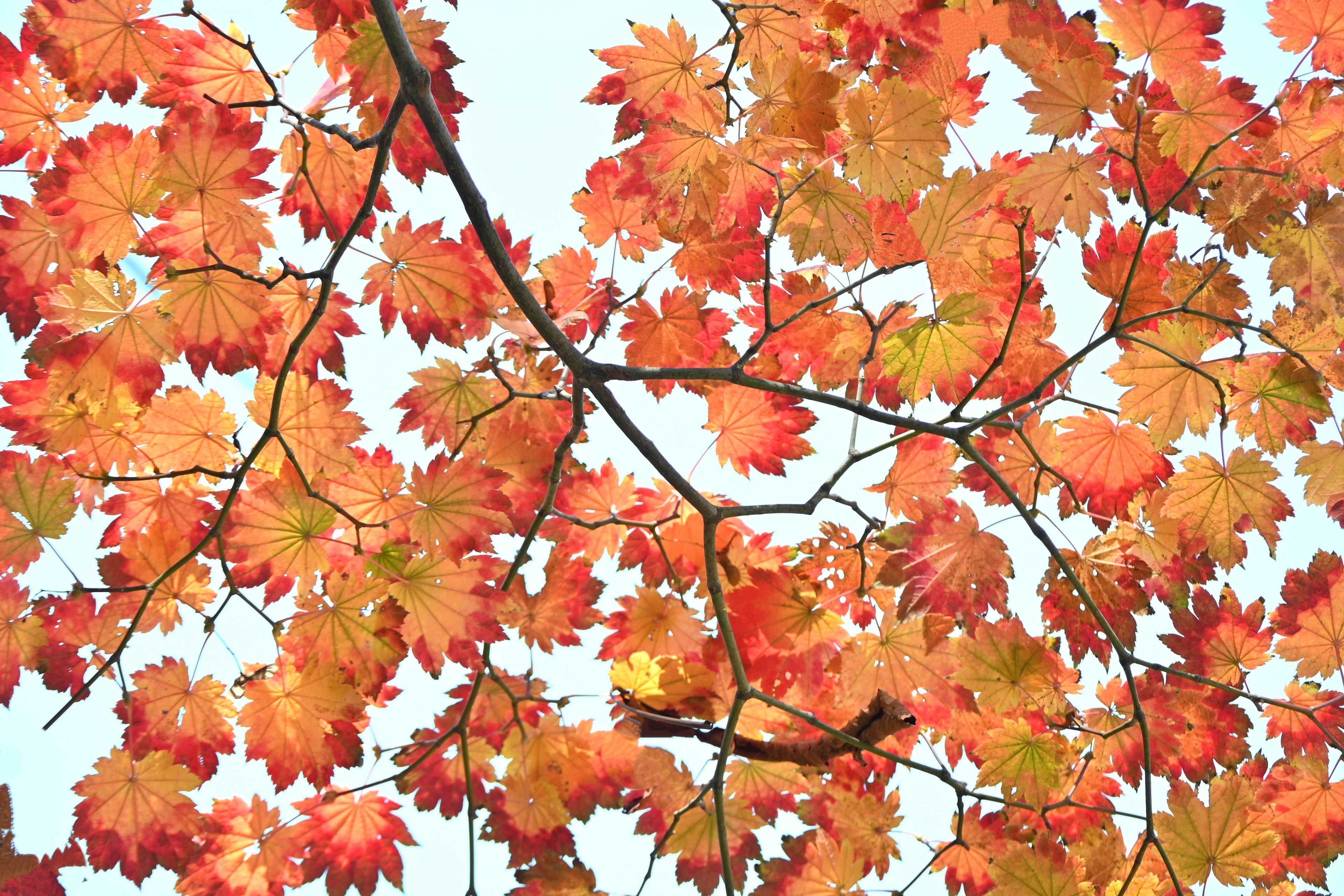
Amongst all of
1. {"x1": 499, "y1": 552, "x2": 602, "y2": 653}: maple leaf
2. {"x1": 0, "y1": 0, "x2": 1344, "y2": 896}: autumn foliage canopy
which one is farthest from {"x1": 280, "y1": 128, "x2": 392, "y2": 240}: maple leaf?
{"x1": 499, "y1": 552, "x2": 602, "y2": 653}: maple leaf

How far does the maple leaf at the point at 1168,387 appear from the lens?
168cm

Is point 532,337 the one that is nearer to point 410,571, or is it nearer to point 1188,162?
point 410,571

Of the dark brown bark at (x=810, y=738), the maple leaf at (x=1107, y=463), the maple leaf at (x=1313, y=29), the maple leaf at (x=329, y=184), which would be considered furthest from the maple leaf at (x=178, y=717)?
the maple leaf at (x=1313, y=29)

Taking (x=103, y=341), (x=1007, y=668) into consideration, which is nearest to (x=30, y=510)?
(x=103, y=341)

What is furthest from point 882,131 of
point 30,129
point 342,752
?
point 30,129

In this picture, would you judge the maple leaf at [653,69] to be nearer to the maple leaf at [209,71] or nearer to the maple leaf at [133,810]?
the maple leaf at [209,71]

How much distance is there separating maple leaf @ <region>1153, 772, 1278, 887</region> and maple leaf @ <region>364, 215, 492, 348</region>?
5.26ft

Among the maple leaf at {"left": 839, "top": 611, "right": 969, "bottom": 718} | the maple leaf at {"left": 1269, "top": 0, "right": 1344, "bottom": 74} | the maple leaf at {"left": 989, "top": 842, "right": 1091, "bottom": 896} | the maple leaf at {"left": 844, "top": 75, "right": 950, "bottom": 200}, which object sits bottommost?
the maple leaf at {"left": 989, "top": 842, "right": 1091, "bottom": 896}

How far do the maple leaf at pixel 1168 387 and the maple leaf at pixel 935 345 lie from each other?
10.8 inches

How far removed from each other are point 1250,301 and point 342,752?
1.87 m

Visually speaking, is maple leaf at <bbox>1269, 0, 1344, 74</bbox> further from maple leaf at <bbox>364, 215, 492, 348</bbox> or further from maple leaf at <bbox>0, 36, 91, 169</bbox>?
maple leaf at <bbox>0, 36, 91, 169</bbox>

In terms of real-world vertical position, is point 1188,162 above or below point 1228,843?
above

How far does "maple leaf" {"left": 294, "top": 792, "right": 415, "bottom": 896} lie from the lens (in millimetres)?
1894

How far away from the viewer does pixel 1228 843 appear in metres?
1.83
